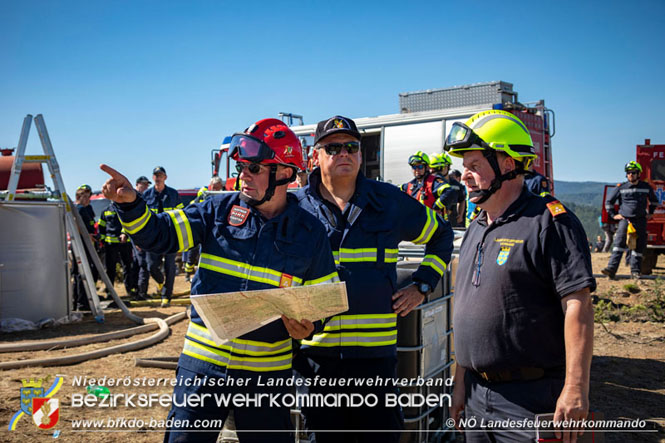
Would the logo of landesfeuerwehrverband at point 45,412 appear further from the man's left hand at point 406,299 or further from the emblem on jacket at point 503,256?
the emblem on jacket at point 503,256

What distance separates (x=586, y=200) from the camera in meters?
85.9

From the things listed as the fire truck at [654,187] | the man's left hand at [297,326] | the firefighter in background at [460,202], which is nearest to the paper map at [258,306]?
the man's left hand at [297,326]

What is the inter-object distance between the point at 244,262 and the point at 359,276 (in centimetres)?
74

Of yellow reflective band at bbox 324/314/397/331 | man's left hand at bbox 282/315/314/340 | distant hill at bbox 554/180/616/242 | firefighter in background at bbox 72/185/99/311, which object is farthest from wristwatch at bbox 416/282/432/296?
distant hill at bbox 554/180/616/242

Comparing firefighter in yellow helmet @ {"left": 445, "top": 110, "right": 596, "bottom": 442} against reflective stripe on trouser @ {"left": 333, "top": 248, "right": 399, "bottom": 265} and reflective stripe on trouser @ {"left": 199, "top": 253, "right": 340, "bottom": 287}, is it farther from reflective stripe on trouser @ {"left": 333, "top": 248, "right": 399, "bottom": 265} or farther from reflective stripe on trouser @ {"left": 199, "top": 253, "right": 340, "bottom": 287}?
reflective stripe on trouser @ {"left": 199, "top": 253, "right": 340, "bottom": 287}

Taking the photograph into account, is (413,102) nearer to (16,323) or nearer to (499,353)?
(16,323)

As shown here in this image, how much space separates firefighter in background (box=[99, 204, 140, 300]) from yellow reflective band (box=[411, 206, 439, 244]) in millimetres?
8061

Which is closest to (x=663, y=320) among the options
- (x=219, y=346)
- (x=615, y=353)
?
(x=615, y=353)

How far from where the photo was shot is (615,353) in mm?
6758

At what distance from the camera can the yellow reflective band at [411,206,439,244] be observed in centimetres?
331

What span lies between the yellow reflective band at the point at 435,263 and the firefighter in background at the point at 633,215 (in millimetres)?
8522

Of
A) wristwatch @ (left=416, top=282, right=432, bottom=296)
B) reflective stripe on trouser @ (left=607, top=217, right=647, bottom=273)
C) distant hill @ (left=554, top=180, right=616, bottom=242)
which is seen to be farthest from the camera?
distant hill @ (left=554, top=180, right=616, bottom=242)

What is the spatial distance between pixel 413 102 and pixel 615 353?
7.56m

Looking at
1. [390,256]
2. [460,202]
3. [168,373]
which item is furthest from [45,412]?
[460,202]
